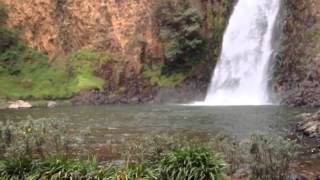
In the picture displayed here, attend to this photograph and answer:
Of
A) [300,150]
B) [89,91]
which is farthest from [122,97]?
[300,150]

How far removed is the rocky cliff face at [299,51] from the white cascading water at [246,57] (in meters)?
1.84

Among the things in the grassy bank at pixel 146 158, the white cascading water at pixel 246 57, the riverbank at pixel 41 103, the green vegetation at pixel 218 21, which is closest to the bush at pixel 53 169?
the grassy bank at pixel 146 158

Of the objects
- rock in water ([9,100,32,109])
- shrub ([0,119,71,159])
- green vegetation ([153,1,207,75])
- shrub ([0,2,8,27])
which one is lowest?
shrub ([0,119,71,159])

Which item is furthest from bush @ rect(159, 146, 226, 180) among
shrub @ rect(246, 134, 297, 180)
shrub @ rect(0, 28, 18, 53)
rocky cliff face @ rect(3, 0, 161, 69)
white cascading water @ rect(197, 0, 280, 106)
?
shrub @ rect(0, 28, 18, 53)

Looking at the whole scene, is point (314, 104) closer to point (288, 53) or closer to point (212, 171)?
point (288, 53)

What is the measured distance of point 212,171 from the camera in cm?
1495

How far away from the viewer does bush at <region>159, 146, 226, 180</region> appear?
14.9 metres

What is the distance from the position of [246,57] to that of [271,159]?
1801 inches

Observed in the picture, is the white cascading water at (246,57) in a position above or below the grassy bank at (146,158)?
above

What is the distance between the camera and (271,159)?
1766 centimetres

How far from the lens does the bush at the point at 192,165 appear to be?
48.8 ft

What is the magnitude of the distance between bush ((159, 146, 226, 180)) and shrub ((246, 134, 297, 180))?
8.54 feet

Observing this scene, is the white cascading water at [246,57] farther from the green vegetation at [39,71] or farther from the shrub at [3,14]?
the shrub at [3,14]

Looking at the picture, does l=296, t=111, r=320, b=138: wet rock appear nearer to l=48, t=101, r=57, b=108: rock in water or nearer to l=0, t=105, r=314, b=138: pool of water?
l=0, t=105, r=314, b=138: pool of water
